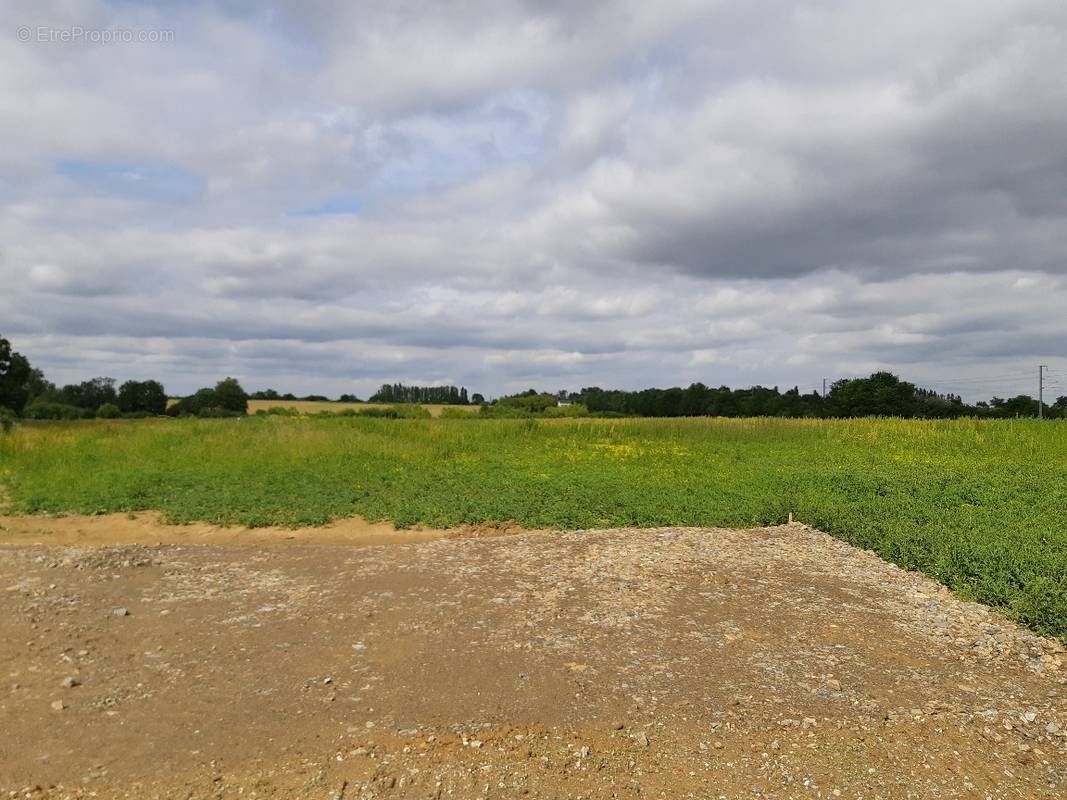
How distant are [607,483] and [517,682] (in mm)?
10607

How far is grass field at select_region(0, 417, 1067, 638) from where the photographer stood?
9469 mm

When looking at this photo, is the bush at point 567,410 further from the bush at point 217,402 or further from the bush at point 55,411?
the bush at point 55,411

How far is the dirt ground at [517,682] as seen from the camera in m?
4.22

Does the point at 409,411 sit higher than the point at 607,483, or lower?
higher

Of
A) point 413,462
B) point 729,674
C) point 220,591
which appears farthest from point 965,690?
point 413,462

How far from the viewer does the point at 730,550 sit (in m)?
9.62

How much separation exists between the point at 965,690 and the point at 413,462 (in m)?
15.5

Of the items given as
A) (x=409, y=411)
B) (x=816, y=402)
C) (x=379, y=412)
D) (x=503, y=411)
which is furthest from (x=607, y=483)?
(x=816, y=402)

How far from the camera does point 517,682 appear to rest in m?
5.44

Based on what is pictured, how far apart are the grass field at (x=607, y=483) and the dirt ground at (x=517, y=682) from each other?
1607 millimetres

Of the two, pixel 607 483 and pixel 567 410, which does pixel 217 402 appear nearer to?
pixel 567 410

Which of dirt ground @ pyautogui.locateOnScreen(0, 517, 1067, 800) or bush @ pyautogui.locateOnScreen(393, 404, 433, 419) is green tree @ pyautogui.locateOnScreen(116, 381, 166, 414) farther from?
dirt ground @ pyautogui.locateOnScreen(0, 517, 1067, 800)

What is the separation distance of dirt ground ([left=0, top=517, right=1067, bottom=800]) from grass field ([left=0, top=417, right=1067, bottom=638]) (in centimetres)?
161

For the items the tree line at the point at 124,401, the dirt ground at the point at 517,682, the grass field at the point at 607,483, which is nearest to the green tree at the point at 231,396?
the tree line at the point at 124,401
